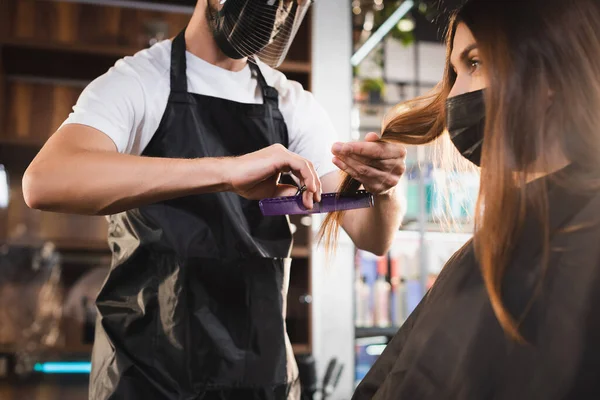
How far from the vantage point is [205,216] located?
5.29ft

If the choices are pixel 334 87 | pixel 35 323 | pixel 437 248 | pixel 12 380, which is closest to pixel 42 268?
pixel 35 323

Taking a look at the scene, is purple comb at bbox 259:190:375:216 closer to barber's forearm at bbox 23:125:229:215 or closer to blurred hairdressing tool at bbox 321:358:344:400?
barber's forearm at bbox 23:125:229:215

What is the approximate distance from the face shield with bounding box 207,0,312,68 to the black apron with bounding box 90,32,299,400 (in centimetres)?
16

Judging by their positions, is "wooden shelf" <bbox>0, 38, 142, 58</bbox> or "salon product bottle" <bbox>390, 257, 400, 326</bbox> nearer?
"wooden shelf" <bbox>0, 38, 142, 58</bbox>

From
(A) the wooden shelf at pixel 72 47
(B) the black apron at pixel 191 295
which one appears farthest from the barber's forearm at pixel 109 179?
(A) the wooden shelf at pixel 72 47

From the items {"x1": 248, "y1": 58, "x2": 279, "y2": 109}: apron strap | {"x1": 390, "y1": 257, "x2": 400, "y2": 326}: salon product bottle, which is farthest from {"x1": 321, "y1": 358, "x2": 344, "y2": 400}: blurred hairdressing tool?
{"x1": 248, "y1": 58, "x2": 279, "y2": 109}: apron strap

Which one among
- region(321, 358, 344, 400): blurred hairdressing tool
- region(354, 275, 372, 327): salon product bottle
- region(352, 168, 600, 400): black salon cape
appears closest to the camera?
region(352, 168, 600, 400): black salon cape

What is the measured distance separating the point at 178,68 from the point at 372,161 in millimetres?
554

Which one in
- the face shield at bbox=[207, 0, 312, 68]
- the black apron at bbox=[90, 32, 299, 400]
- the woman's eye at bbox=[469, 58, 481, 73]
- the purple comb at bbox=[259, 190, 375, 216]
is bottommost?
the black apron at bbox=[90, 32, 299, 400]

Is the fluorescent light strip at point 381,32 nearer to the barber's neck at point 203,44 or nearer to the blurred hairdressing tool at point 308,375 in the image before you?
the blurred hairdressing tool at point 308,375

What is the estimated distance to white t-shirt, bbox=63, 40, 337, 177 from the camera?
145 centimetres

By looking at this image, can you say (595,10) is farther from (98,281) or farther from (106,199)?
(98,281)

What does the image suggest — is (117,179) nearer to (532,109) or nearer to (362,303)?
(532,109)

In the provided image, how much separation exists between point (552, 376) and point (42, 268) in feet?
8.79
